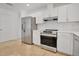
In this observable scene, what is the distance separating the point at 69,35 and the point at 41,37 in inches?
52.4

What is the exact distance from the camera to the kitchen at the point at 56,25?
3.17m

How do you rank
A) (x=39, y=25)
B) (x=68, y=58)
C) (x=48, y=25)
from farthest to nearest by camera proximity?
(x=39, y=25) < (x=48, y=25) < (x=68, y=58)

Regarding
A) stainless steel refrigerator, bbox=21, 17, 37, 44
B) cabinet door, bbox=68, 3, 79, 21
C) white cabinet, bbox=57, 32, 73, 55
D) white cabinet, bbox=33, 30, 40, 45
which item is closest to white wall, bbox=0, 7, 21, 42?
stainless steel refrigerator, bbox=21, 17, 37, 44

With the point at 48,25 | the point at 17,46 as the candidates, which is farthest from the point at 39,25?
the point at 17,46

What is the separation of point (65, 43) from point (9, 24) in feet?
7.28

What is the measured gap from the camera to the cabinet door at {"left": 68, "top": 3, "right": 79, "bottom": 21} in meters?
3.17

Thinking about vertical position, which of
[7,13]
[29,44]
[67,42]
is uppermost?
[7,13]

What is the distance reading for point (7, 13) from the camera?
353 cm

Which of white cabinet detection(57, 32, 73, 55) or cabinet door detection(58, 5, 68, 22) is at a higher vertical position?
cabinet door detection(58, 5, 68, 22)

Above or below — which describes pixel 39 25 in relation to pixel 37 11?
below

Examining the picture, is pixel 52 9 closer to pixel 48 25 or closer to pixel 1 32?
pixel 48 25

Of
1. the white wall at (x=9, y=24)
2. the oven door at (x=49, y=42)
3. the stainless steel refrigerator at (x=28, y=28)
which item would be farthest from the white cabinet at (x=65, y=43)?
the white wall at (x=9, y=24)

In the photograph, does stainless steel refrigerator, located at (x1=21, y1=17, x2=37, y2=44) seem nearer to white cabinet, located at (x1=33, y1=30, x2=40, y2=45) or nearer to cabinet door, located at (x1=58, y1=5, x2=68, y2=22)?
white cabinet, located at (x1=33, y1=30, x2=40, y2=45)

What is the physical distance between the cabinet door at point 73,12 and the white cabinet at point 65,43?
1.99ft
